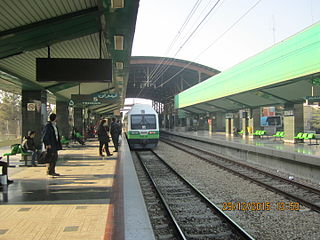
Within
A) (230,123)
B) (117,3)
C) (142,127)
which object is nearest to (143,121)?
(142,127)

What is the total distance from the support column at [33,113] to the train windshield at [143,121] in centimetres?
767

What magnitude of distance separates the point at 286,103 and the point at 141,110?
9.68 metres

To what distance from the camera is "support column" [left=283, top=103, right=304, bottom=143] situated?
1973 centimetres

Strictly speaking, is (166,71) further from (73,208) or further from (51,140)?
(73,208)

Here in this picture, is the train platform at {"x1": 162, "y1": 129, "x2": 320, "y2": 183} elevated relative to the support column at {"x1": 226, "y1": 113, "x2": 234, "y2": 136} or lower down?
lower down

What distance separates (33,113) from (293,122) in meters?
15.2

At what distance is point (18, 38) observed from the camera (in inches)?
286

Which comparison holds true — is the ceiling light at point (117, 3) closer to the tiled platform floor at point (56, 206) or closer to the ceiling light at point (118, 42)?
the ceiling light at point (118, 42)

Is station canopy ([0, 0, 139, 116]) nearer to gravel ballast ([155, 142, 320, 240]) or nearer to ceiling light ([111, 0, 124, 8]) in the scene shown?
ceiling light ([111, 0, 124, 8])

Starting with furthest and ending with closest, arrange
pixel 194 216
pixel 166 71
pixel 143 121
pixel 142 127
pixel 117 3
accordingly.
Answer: pixel 166 71 → pixel 143 121 → pixel 142 127 → pixel 194 216 → pixel 117 3

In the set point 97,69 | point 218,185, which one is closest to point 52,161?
point 97,69

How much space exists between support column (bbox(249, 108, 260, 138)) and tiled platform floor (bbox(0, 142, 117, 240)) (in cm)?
1969

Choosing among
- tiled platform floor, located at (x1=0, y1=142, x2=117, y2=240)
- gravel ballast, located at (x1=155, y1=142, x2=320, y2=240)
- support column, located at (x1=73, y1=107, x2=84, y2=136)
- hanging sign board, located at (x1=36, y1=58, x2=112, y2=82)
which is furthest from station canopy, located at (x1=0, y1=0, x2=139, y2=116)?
support column, located at (x1=73, y1=107, x2=84, y2=136)

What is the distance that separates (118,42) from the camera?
27.6 feet
